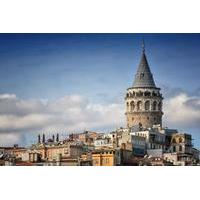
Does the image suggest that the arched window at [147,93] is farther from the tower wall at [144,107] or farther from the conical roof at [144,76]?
the conical roof at [144,76]

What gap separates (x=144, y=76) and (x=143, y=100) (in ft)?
9.14

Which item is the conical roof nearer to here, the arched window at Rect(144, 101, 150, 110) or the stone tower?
the stone tower

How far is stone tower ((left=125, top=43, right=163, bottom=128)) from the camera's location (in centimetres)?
1468

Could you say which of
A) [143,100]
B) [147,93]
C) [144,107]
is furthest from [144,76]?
[144,107]

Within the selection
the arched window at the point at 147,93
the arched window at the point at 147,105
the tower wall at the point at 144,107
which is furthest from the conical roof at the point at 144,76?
the arched window at the point at 147,105

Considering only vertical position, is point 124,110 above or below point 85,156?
above

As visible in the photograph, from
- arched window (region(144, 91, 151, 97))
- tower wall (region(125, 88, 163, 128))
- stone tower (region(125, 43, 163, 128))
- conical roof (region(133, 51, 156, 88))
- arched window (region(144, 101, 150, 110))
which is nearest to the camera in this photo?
conical roof (region(133, 51, 156, 88))

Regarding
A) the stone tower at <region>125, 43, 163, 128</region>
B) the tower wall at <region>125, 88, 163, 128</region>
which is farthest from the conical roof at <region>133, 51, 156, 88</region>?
the tower wall at <region>125, 88, 163, 128</region>
